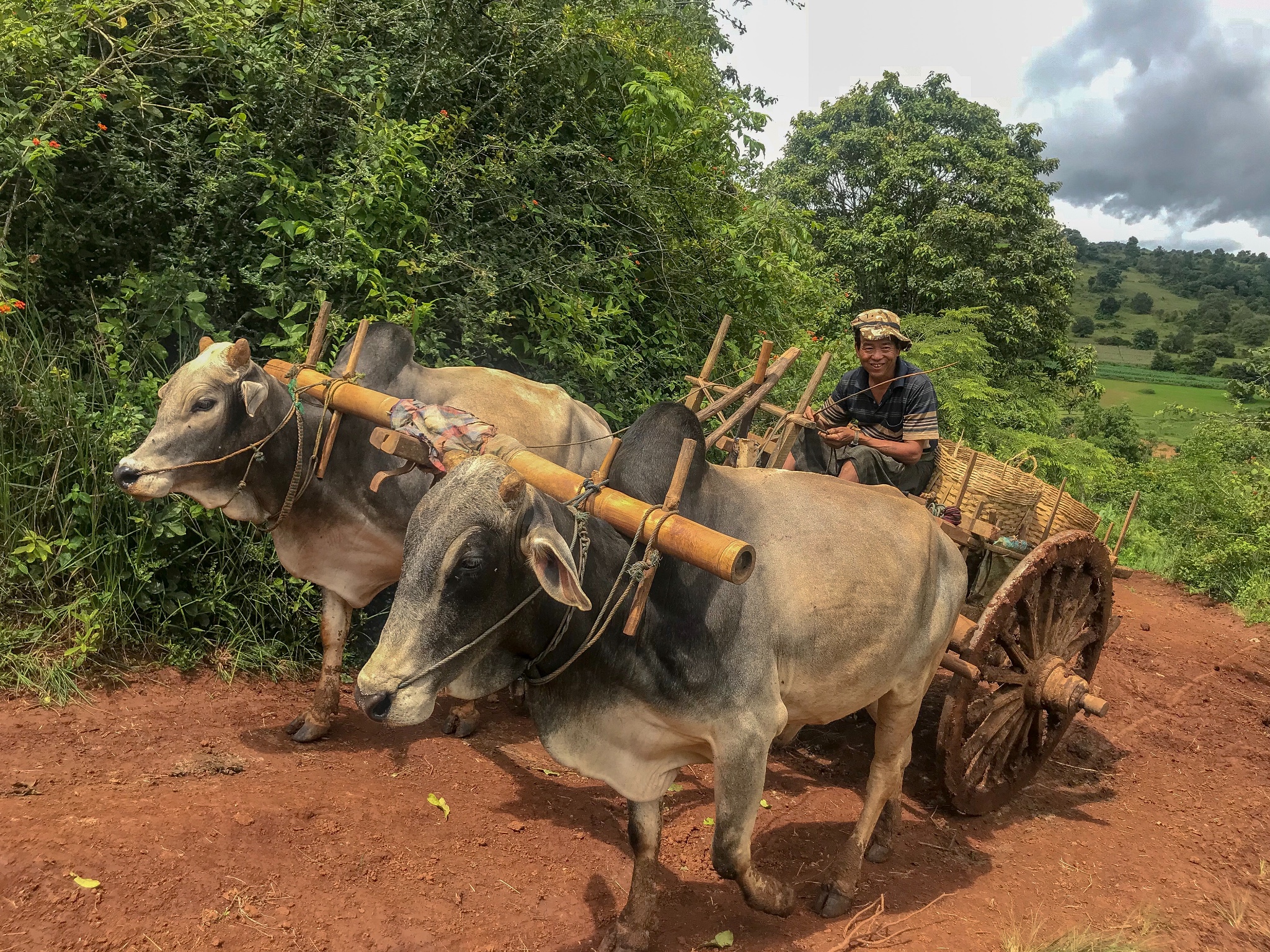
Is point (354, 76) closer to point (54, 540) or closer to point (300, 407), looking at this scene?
point (300, 407)

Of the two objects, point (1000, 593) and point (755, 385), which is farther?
point (755, 385)

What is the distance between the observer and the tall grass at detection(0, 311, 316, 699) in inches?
178

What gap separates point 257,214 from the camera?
543 cm

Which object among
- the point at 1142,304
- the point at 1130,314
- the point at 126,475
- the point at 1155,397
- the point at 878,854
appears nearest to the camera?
the point at 126,475

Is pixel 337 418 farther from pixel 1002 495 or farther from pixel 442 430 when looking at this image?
pixel 1002 495

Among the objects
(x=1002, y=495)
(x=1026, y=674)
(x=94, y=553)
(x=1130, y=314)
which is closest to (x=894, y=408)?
(x=1002, y=495)

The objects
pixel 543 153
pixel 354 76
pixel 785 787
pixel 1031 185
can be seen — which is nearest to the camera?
pixel 785 787

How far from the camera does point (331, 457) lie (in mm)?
4297

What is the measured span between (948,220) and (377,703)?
57.8ft

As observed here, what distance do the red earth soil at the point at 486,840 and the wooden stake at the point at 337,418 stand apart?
1.49 metres

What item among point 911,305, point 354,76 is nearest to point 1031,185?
point 911,305

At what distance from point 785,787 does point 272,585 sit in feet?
10.8

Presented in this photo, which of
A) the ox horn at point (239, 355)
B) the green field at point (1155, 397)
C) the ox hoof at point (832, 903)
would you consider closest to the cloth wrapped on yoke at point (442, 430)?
the ox horn at point (239, 355)

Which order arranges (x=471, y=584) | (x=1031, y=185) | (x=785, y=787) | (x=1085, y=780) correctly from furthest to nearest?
(x=1031, y=185), (x=1085, y=780), (x=785, y=787), (x=471, y=584)
